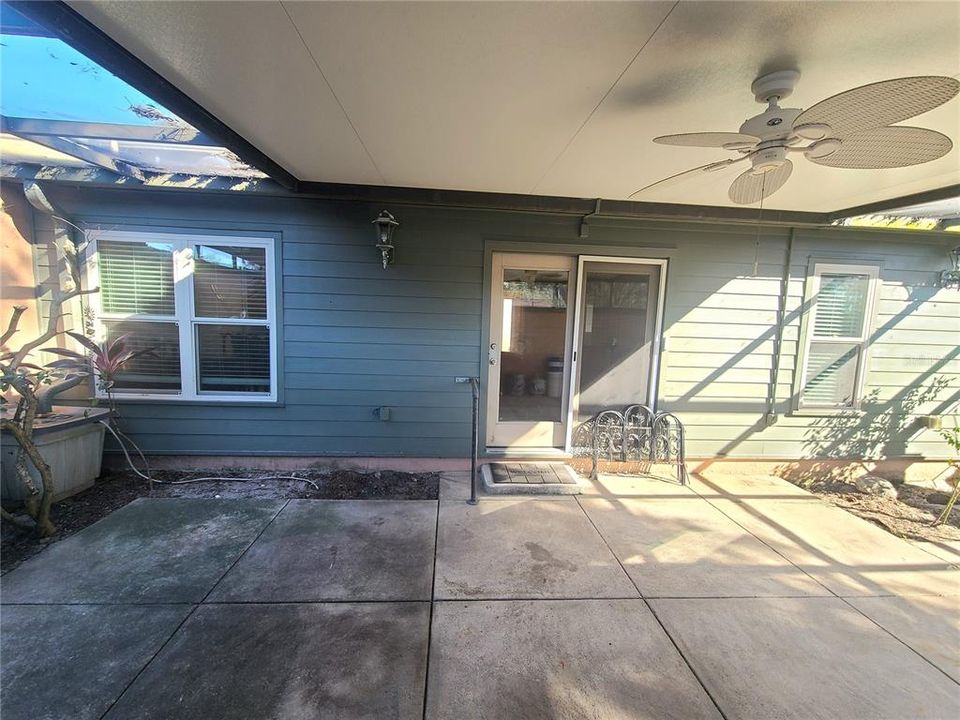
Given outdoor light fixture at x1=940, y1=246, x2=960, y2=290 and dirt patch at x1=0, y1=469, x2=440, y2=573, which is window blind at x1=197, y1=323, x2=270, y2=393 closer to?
dirt patch at x1=0, y1=469, x2=440, y2=573

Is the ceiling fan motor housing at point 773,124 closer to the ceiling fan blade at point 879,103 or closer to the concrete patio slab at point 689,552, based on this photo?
the ceiling fan blade at point 879,103

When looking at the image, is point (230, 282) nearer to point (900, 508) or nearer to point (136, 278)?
point (136, 278)

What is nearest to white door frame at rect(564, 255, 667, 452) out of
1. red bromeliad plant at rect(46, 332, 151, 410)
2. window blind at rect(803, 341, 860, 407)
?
window blind at rect(803, 341, 860, 407)

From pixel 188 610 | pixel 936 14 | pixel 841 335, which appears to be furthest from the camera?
pixel 841 335

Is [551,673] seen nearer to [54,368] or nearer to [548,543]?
[548,543]

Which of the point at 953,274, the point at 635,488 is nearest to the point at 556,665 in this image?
the point at 635,488

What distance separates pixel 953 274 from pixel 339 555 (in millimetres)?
5974

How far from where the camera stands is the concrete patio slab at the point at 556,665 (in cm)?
147

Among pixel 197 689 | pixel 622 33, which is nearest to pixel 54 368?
pixel 197 689

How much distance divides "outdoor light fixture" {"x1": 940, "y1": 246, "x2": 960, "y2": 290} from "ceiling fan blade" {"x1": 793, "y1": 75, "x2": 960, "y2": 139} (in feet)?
12.5

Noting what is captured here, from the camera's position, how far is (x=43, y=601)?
1917 millimetres

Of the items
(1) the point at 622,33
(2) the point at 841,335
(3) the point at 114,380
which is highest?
(1) the point at 622,33

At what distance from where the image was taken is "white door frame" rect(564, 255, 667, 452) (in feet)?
11.9

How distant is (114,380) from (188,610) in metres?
2.52
